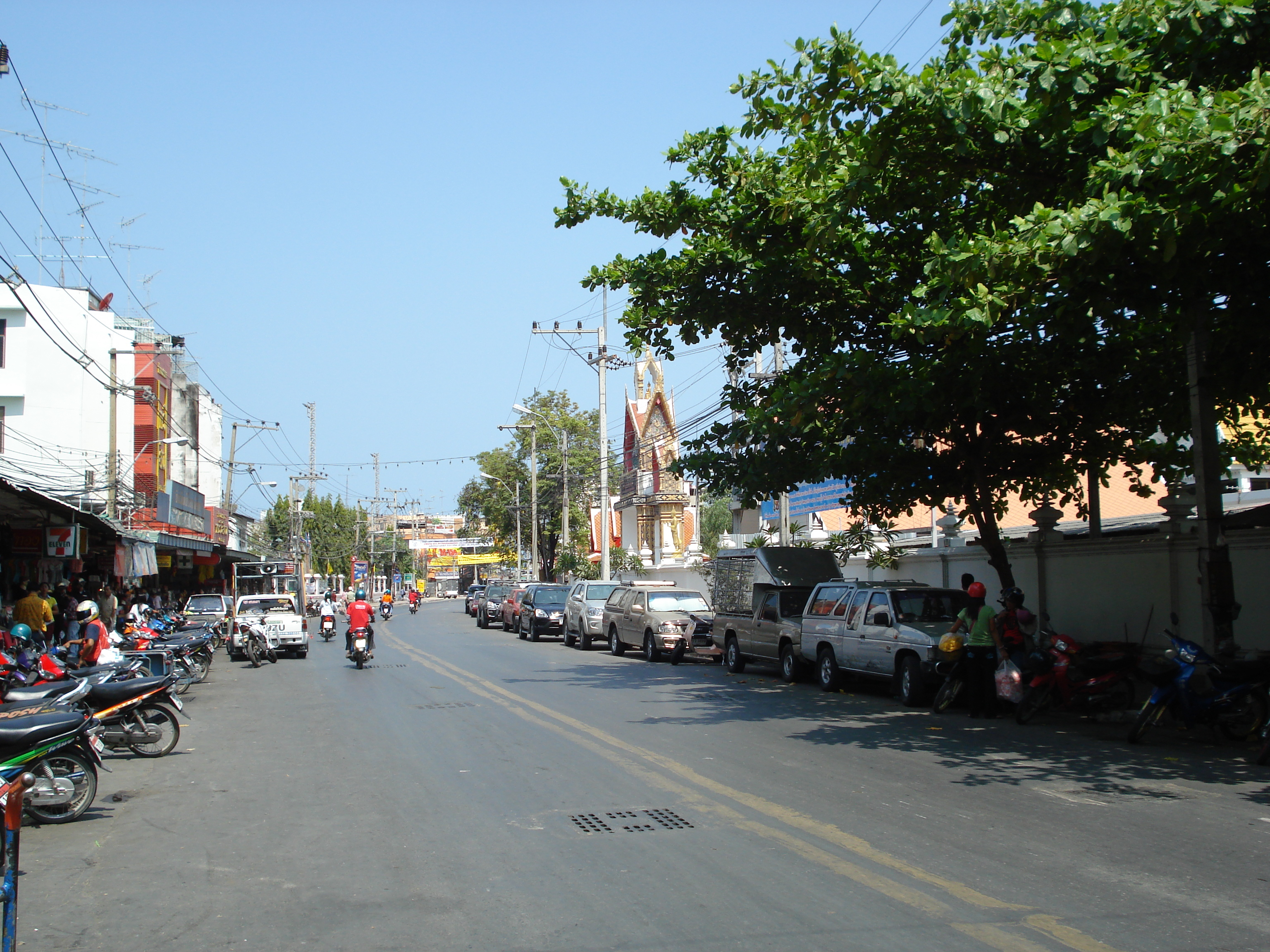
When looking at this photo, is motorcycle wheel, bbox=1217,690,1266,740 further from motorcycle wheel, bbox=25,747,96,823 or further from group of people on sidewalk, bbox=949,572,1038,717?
motorcycle wheel, bbox=25,747,96,823

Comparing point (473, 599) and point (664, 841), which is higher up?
point (473, 599)

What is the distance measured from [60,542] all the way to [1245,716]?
21408 mm

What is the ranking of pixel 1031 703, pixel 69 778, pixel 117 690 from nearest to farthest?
pixel 69 778 < pixel 117 690 < pixel 1031 703

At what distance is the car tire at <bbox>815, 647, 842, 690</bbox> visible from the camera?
677 inches

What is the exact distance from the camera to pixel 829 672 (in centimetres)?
1725

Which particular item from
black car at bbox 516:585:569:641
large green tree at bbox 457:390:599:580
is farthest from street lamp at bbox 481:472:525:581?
black car at bbox 516:585:569:641

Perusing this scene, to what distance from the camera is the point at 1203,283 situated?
430 inches

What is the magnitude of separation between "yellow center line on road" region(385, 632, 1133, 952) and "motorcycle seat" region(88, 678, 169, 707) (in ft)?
14.8

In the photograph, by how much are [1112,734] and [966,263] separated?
5927 millimetres

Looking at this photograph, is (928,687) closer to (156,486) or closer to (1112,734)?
(1112,734)

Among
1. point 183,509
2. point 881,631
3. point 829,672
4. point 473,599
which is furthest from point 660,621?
point 473,599

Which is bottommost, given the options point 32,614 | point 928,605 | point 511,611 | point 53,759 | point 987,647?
point 53,759

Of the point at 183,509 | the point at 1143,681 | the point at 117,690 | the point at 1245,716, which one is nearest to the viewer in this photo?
the point at 117,690

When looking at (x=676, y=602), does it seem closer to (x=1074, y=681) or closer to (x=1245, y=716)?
(x=1074, y=681)
